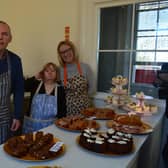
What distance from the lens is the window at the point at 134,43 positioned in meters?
1.80

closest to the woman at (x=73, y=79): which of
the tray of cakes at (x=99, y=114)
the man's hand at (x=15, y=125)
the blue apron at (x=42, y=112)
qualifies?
the blue apron at (x=42, y=112)

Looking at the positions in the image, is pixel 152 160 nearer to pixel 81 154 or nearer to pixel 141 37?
pixel 81 154

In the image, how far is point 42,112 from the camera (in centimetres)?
168

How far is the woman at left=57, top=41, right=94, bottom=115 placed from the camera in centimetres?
182

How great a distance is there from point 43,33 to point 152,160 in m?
1.62

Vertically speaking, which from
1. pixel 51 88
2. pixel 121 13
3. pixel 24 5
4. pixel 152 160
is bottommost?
pixel 152 160

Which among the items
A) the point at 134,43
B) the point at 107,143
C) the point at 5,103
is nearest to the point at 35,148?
the point at 107,143

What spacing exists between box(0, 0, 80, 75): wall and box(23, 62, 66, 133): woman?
0.50 metres

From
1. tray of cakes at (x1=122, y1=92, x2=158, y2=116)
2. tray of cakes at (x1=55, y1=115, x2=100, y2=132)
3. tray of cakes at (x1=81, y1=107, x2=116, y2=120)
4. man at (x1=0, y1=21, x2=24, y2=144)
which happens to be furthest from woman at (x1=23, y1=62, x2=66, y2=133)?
tray of cakes at (x1=122, y1=92, x2=158, y2=116)

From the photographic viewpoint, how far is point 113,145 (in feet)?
3.04

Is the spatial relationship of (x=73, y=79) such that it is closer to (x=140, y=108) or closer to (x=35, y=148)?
(x=140, y=108)

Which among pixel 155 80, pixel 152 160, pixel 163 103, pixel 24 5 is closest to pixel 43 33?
pixel 24 5

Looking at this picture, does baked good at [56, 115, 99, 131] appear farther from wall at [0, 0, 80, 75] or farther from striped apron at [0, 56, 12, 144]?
wall at [0, 0, 80, 75]

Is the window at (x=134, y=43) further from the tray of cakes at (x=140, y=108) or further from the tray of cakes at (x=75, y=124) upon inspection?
the tray of cakes at (x=75, y=124)
